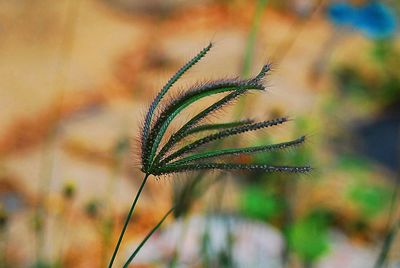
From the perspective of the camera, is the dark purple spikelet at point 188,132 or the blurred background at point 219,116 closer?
the dark purple spikelet at point 188,132

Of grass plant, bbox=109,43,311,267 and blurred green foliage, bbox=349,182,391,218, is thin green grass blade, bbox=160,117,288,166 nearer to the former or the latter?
grass plant, bbox=109,43,311,267

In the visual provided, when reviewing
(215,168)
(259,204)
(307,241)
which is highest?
(259,204)

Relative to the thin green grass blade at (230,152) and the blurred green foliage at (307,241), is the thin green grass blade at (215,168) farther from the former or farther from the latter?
the blurred green foliage at (307,241)

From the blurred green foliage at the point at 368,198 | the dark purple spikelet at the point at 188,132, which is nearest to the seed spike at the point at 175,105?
the dark purple spikelet at the point at 188,132

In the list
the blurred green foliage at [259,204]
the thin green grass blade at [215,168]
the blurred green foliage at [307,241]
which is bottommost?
the thin green grass blade at [215,168]

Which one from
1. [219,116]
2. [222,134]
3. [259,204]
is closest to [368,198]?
[259,204]

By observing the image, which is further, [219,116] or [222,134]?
[219,116]

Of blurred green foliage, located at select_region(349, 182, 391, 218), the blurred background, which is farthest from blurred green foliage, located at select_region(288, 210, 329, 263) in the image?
blurred green foliage, located at select_region(349, 182, 391, 218)

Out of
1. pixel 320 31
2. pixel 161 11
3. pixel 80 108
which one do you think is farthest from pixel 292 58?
pixel 80 108

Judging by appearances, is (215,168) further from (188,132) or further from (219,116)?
(219,116)
